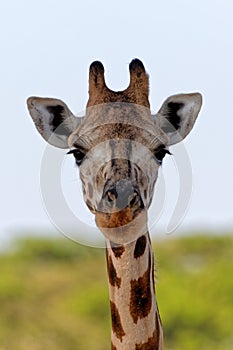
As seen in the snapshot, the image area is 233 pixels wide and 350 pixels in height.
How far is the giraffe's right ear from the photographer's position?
746cm

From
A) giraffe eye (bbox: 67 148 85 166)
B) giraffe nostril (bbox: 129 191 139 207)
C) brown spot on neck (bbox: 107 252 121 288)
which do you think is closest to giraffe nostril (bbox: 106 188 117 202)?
giraffe nostril (bbox: 129 191 139 207)

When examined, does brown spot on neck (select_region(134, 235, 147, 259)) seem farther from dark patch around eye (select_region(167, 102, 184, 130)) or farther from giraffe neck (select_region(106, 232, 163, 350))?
dark patch around eye (select_region(167, 102, 184, 130))

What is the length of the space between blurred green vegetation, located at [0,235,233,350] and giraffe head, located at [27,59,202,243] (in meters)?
15.0

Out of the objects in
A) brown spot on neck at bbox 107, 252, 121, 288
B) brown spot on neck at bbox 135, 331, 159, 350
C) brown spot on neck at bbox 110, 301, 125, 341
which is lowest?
brown spot on neck at bbox 135, 331, 159, 350

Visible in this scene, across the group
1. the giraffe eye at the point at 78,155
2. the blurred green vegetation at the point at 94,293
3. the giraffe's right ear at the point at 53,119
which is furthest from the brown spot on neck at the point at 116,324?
the blurred green vegetation at the point at 94,293

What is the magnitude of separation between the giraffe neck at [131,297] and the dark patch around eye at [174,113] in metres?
1.06

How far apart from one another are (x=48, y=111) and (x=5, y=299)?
2723 cm

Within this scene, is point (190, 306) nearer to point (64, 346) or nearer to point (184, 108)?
point (64, 346)

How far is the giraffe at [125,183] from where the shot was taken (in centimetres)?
648

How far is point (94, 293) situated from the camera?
1457 inches

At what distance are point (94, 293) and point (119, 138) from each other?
3054 cm

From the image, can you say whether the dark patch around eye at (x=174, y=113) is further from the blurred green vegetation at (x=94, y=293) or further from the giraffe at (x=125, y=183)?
the blurred green vegetation at (x=94, y=293)

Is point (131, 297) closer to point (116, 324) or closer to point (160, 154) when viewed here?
point (116, 324)

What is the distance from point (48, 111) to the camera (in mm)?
7488
